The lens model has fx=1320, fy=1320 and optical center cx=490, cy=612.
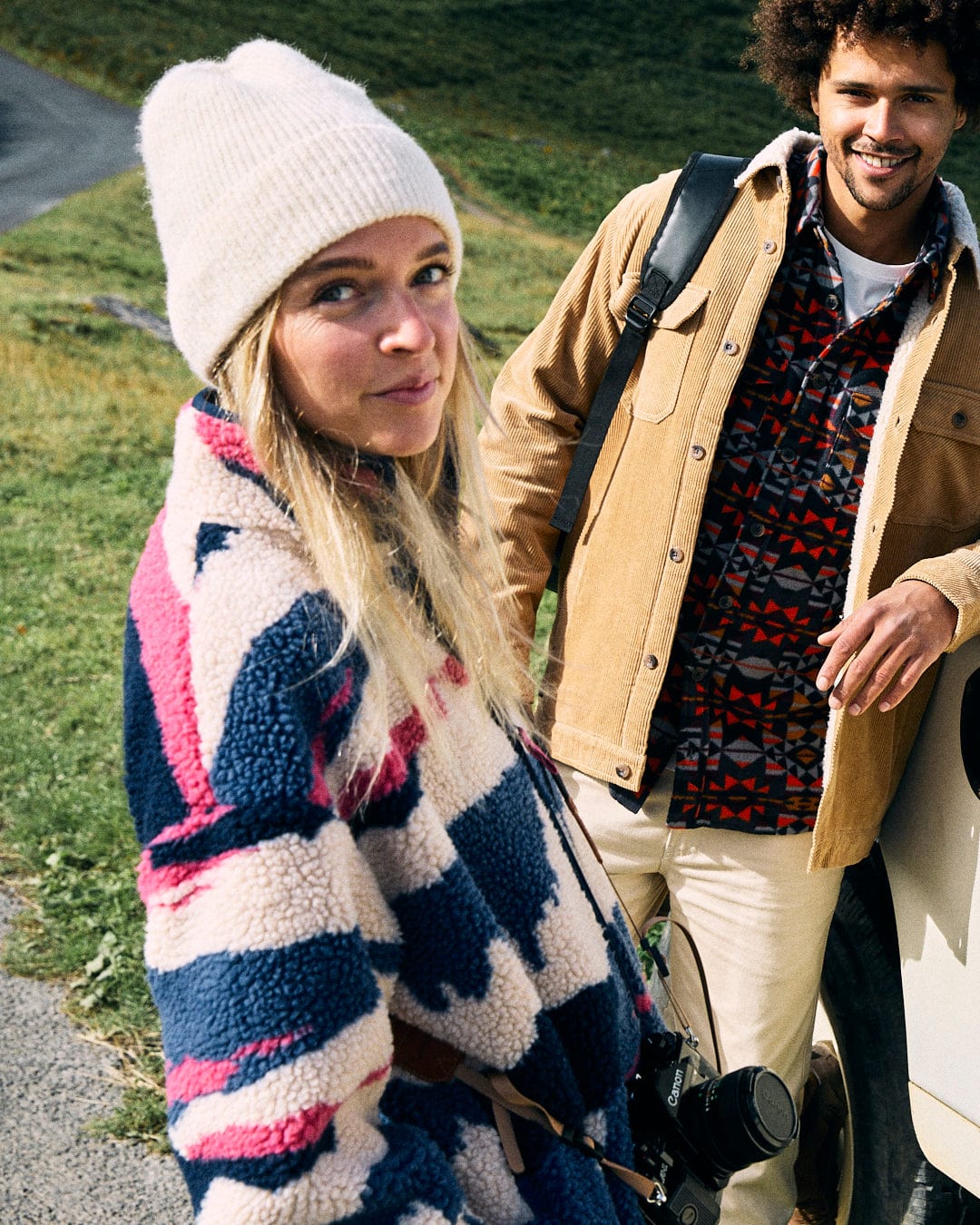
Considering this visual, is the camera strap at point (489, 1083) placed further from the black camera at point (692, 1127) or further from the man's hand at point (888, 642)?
the man's hand at point (888, 642)

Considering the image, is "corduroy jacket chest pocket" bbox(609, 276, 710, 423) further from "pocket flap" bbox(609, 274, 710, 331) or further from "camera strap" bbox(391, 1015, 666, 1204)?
"camera strap" bbox(391, 1015, 666, 1204)

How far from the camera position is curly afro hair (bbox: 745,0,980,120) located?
2744mm

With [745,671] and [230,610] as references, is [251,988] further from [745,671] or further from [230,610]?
[745,671]

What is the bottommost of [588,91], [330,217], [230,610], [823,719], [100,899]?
[588,91]

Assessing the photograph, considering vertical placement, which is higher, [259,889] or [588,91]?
[259,889]

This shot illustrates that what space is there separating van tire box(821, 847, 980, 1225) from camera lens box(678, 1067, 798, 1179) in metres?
0.90

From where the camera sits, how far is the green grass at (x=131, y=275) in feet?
14.4

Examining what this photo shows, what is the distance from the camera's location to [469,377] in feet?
5.88

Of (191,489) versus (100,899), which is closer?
(191,489)

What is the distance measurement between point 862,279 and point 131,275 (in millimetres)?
16655

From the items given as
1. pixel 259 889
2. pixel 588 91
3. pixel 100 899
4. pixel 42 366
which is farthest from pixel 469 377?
pixel 588 91

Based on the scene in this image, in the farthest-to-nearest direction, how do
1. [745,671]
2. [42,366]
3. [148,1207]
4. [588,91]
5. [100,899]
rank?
1. [588,91]
2. [42,366]
3. [100,899]
4. [148,1207]
5. [745,671]

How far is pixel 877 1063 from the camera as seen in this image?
9.04 feet

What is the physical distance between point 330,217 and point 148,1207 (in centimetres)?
250
